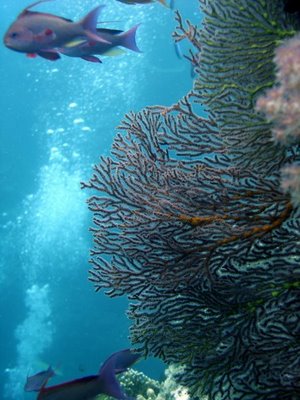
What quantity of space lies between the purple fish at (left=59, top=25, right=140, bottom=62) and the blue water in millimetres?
23491

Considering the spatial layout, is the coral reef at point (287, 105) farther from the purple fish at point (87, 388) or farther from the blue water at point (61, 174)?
the blue water at point (61, 174)

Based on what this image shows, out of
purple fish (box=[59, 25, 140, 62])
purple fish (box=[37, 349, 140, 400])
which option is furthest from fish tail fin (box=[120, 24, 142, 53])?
purple fish (box=[37, 349, 140, 400])

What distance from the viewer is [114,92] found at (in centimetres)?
3312

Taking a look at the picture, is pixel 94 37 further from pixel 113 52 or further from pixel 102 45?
pixel 113 52

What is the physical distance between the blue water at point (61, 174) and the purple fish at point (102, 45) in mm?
23491

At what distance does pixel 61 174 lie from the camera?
3588 cm

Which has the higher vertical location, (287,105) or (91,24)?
(91,24)

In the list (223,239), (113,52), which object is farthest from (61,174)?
(223,239)

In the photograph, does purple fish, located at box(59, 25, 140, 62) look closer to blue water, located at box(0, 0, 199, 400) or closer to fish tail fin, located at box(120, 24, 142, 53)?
fish tail fin, located at box(120, 24, 142, 53)

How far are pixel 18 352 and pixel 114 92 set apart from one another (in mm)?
25948

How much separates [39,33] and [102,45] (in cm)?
58

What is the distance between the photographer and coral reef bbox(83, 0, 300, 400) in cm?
353

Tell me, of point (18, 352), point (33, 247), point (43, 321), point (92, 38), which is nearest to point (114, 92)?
point (33, 247)

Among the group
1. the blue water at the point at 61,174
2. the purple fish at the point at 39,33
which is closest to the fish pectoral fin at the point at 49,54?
the purple fish at the point at 39,33
